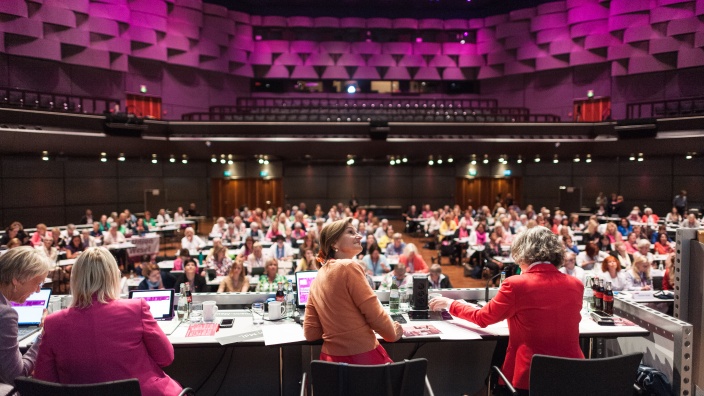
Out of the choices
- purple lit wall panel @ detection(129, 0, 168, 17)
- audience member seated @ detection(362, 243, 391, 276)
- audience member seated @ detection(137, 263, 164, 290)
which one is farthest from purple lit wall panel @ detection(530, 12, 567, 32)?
audience member seated @ detection(137, 263, 164, 290)

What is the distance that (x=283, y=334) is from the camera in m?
3.28

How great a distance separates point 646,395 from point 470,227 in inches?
384

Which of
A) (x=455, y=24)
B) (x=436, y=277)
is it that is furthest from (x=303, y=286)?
(x=455, y=24)

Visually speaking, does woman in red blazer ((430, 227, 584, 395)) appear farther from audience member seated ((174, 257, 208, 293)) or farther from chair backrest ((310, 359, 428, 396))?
audience member seated ((174, 257, 208, 293))

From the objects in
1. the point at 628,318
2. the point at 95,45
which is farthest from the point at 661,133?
the point at 95,45

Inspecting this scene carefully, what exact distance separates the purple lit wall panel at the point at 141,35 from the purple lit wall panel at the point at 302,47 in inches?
250

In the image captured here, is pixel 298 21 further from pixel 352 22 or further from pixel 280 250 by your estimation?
pixel 280 250

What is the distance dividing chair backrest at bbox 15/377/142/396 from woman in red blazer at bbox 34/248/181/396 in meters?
0.18

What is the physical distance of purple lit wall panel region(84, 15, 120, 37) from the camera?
57.3 feet

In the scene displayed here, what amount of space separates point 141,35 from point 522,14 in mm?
16264

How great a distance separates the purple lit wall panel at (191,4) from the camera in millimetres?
20172

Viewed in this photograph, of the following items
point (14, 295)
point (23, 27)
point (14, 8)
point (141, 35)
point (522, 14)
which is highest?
point (522, 14)

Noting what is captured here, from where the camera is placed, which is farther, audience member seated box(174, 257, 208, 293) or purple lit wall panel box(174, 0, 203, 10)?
purple lit wall panel box(174, 0, 203, 10)

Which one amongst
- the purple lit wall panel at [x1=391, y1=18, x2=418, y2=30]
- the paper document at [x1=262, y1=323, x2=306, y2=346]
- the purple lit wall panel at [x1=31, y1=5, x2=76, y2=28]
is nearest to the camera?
the paper document at [x1=262, y1=323, x2=306, y2=346]
